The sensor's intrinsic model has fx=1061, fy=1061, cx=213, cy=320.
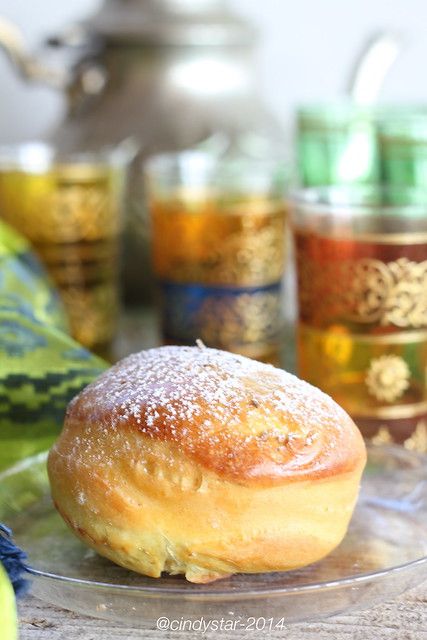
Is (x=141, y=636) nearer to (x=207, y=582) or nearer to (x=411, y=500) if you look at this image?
(x=207, y=582)

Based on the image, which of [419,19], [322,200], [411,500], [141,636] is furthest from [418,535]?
[419,19]

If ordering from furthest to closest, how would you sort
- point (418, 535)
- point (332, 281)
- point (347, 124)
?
point (347, 124)
point (332, 281)
point (418, 535)

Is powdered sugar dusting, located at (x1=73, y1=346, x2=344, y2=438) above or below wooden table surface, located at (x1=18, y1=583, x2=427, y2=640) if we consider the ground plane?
above

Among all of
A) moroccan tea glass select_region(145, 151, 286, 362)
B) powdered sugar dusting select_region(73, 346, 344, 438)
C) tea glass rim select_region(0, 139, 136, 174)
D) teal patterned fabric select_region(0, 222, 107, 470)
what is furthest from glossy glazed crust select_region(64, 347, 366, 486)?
tea glass rim select_region(0, 139, 136, 174)

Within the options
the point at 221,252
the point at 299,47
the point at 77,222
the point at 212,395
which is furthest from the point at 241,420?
the point at 299,47

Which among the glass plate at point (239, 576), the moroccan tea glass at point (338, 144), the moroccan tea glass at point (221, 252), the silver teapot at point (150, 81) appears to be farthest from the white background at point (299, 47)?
the glass plate at point (239, 576)

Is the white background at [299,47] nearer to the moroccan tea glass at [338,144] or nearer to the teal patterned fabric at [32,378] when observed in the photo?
the moroccan tea glass at [338,144]

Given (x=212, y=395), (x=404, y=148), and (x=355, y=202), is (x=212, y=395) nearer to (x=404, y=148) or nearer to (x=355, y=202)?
(x=355, y=202)

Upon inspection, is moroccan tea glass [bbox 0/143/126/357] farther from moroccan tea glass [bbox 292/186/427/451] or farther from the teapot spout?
moroccan tea glass [bbox 292/186/427/451]
